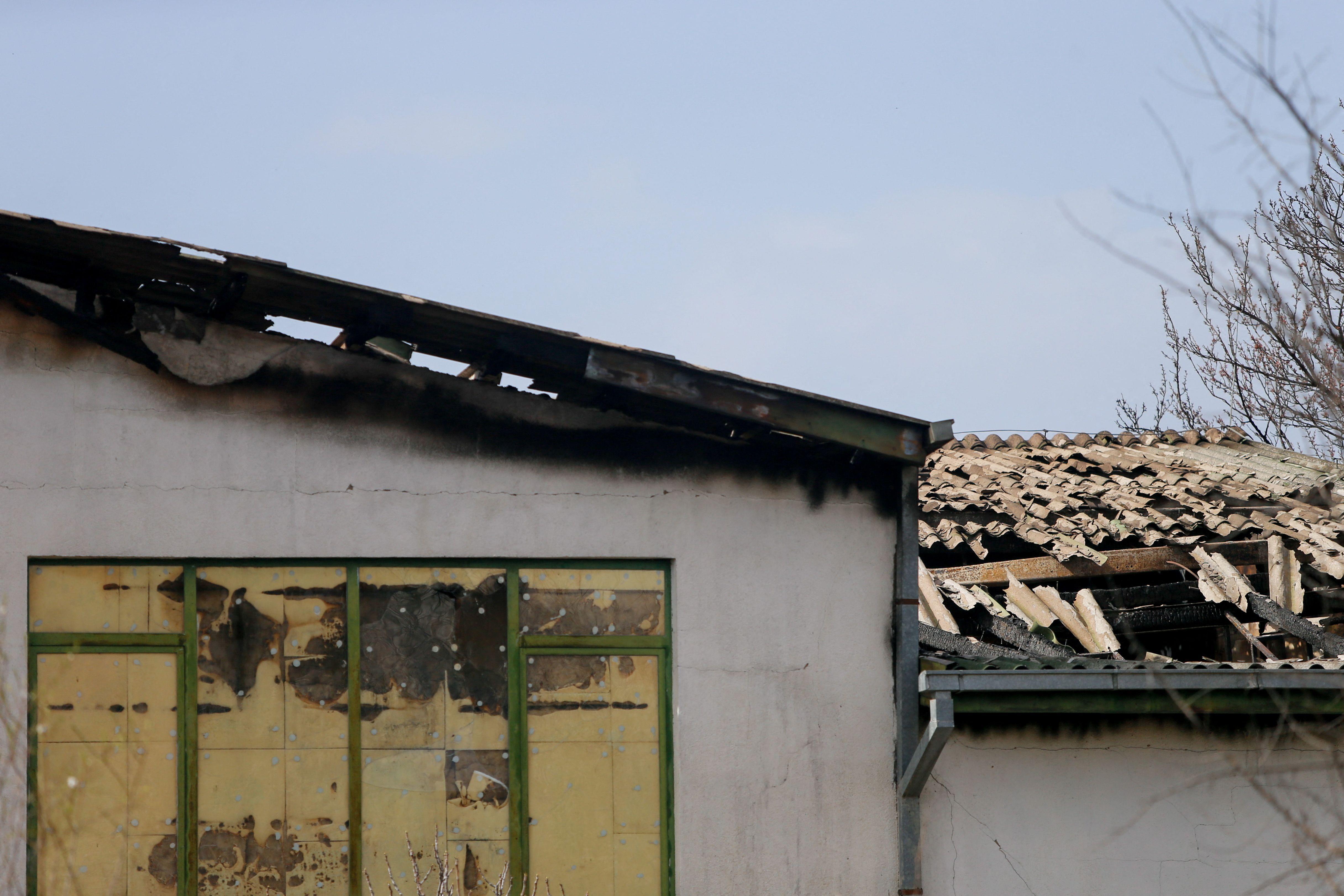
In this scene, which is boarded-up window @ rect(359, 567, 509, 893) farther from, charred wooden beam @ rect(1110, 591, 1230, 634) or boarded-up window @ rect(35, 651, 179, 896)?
charred wooden beam @ rect(1110, 591, 1230, 634)

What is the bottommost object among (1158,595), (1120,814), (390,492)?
(1120,814)

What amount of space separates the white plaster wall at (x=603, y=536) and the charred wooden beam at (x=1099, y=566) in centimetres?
218

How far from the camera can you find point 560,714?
6.73 m

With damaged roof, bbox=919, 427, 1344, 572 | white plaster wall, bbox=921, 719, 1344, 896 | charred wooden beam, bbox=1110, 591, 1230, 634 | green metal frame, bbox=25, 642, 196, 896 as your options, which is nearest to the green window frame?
green metal frame, bbox=25, 642, 196, 896

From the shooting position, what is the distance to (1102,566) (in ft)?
29.8

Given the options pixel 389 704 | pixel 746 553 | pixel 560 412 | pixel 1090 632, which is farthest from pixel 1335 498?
pixel 389 704

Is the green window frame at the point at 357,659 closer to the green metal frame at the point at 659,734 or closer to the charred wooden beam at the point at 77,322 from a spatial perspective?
the green metal frame at the point at 659,734

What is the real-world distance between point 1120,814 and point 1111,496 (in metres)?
4.21

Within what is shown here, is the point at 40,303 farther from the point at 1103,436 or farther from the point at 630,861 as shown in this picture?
the point at 1103,436

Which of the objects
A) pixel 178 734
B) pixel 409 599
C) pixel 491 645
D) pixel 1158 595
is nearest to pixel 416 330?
pixel 409 599

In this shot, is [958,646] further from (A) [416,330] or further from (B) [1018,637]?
(A) [416,330]

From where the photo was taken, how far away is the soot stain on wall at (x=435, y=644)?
21.8 ft

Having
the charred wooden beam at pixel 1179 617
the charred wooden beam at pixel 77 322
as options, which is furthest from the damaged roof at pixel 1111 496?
the charred wooden beam at pixel 77 322

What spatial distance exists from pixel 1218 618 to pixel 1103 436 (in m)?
5.14
